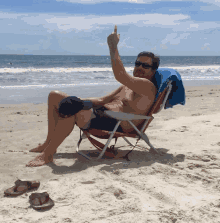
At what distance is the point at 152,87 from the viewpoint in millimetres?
3506

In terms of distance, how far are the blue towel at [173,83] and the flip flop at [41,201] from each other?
6.20ft

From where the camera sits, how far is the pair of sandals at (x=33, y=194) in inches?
92.1

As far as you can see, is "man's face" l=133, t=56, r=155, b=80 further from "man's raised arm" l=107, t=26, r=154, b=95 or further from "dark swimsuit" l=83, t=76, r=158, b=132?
"dark swimsuit" l=83, t=76, r=158, b=132

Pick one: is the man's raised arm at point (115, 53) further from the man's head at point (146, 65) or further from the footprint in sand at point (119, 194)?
the footprint in sand at point (119, 194)

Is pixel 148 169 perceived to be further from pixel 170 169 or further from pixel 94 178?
pixel 94 178

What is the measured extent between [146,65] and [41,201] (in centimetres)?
208

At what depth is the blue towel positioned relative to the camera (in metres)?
3.55

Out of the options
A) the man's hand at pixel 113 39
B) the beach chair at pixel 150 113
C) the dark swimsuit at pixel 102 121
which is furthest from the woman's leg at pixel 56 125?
the man's hand at pixel 113 39

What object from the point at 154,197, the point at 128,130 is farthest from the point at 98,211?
the point at 128,130

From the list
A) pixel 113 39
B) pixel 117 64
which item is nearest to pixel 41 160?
pixel 117 64

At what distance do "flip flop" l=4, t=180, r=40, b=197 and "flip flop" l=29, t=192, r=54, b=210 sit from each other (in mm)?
207

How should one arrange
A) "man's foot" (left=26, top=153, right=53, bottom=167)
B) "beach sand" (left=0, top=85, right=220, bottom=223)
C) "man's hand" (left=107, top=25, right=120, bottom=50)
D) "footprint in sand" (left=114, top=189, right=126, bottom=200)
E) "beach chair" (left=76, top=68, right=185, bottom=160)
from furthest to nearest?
"beach chair" (left=76, top=68, right=185, bottom=160)
"man's foot" (left=26, top=153, right=53, bottom=167)
"man's hand" (left=107, top=25, right=120, bottom=50)
"footprint in sand" (left=114, top=189, right=126, bottom=200)
"beach sand" (left=0, top=85, right=220, bottom=223)

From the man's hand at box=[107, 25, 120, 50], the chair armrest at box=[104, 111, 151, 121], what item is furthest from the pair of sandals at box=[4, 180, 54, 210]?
the man's hand at box=[107, 25, 120, 50]

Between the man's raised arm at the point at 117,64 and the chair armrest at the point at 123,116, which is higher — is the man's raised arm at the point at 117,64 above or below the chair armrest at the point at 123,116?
above
